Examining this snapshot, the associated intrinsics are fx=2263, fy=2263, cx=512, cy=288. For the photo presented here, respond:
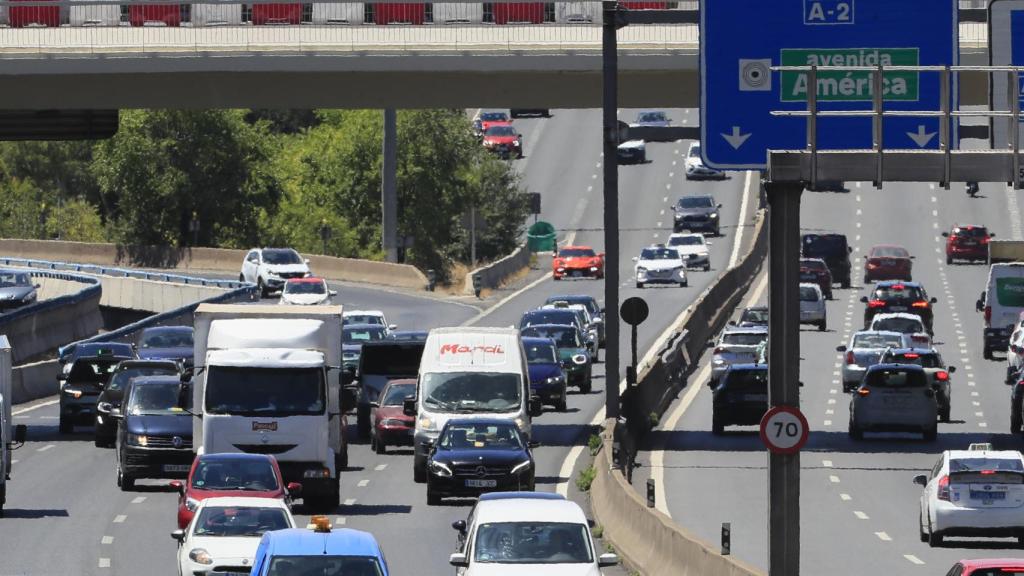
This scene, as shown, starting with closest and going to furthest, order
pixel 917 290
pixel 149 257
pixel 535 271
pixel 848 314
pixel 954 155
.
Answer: pixel 954 155 < pixel 917 290 < pixel 848 314 < pixel 535 271 < pixel 149 257

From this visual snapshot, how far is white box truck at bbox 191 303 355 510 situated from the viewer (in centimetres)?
3347

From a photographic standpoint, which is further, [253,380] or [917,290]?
[917,290]

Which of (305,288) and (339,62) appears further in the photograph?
(305,288)

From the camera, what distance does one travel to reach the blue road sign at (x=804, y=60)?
27750mm

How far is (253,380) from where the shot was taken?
33750mm

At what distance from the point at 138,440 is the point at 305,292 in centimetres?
3823

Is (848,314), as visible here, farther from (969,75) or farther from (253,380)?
(253,380)

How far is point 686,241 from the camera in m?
89.0

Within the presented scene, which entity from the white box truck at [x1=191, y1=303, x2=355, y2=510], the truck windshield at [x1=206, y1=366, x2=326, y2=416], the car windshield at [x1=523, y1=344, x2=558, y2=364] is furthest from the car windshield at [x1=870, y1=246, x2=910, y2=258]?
the truck windshield at [x1=206, y1=366, x2=326, y2=416]

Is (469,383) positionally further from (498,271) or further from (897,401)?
(498,271)

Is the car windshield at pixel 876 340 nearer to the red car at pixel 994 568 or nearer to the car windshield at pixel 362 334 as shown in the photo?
the car windshield at pixel 362 334

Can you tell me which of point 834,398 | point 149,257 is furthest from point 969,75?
point 149,257

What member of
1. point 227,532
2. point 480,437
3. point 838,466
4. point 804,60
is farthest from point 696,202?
point 227,532

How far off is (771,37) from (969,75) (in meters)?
15.1
